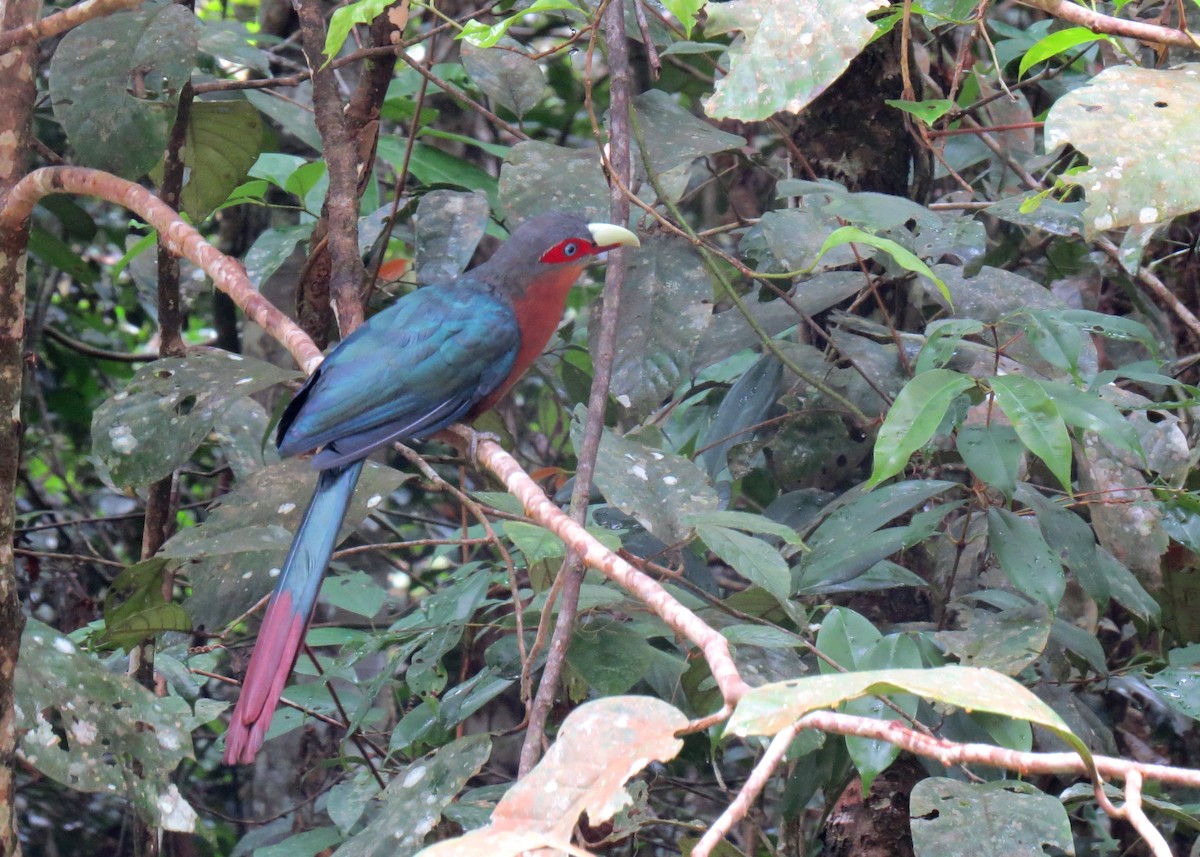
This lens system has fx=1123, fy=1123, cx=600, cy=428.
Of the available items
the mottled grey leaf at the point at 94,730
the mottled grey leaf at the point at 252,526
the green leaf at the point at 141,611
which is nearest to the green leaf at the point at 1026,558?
the mottled grey leaf at the point at 252,526

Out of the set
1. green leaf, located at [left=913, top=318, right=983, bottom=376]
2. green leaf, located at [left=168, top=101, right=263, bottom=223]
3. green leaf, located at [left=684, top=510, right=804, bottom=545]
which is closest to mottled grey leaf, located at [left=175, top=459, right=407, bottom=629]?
green leaf, located at [left=684, top=510, right=804, bottom=545]

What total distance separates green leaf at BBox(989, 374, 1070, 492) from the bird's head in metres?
1.63

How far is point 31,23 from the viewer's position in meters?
2.28

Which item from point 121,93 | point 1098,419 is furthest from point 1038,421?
point 121,93

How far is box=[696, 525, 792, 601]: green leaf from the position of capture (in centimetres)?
191

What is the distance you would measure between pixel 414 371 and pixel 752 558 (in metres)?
1.44

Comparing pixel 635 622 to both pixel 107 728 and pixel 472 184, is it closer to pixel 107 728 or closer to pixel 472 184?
pixel 107 728

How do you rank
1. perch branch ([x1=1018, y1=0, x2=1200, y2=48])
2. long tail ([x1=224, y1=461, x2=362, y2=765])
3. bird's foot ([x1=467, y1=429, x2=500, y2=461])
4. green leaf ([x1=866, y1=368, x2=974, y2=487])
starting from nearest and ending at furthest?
perch branch ([x1=1018, y1=0, x2=1200, y2=48]) < green leaf ([x1=866, y1=368, x2=974, y2=487]) < long tail ([x1=224, y1=461, x2=362, y2=765]) < bird's foot ([x1=467, y1=429, x2=500, y2=461])

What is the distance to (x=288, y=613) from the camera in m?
2.26

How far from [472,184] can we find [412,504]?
212 cm

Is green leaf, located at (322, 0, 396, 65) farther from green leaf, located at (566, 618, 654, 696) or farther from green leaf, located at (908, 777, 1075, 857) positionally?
green leaf, located at (908, 777, 1075, 857)

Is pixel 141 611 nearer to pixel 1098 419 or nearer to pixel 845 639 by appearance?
pixel 845 639

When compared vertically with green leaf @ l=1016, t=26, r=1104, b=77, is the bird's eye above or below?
below

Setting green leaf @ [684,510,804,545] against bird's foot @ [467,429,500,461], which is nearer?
green leaf @ [684,510,804,545]
